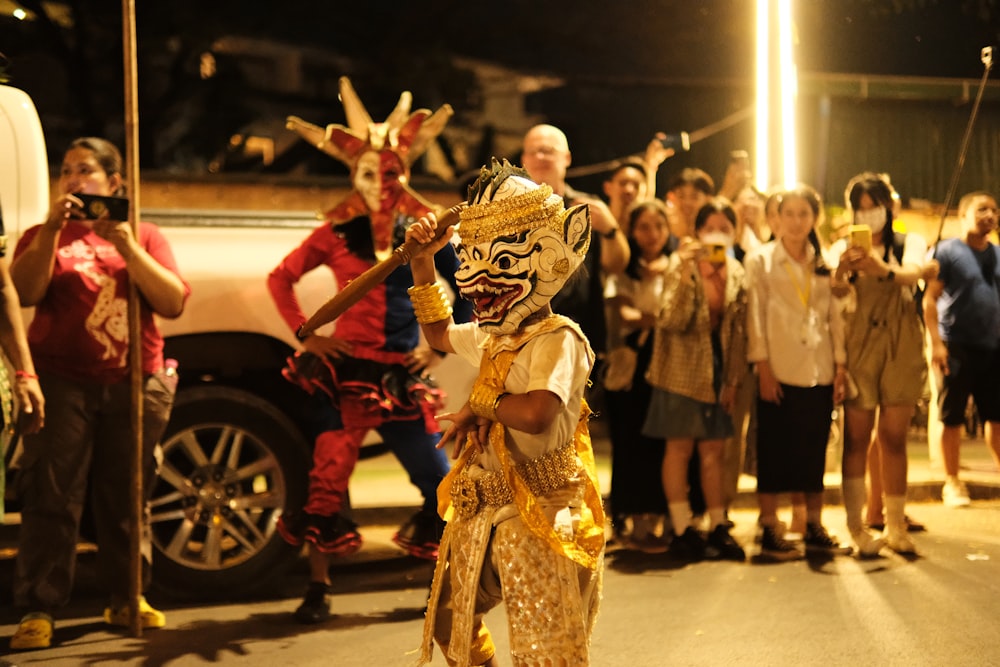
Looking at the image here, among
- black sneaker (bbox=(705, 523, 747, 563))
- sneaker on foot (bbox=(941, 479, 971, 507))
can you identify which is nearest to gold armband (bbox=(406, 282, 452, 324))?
black sneaker (bbox=(705, 523, 747, 563))

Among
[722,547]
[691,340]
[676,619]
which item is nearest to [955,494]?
[722,547]

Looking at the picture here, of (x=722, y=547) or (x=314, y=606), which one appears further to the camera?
(x=722, y=547)

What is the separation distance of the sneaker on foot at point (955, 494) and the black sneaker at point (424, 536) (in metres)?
4.31

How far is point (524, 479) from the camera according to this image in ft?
12.4

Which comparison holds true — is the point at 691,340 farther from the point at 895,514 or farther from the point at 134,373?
the point at 134,373

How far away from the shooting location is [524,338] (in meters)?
3.76

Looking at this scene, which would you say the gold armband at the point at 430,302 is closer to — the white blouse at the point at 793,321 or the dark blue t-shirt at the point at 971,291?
the white blouse at the point at 793,321

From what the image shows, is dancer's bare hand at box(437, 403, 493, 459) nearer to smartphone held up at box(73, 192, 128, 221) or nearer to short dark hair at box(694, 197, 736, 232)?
smartphone held up at box(73, 192, 128, 221)

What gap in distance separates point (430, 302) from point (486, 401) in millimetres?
442

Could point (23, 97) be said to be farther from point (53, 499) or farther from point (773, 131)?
point (773, 131)

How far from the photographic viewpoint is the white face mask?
272 inches

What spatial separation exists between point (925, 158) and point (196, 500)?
11.3 m

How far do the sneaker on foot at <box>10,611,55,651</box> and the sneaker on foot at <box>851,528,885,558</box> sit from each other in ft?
13.5

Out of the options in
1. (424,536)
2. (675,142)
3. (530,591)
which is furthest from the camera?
(675,142)
